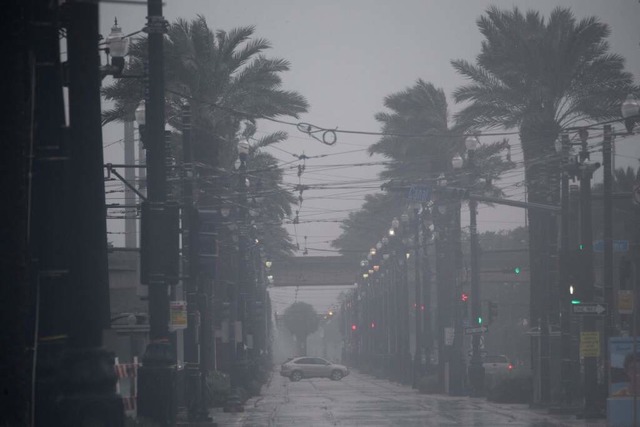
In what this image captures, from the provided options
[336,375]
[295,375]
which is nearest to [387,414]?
[295,375]

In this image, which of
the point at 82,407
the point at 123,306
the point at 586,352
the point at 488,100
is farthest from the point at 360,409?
the point at 82,407

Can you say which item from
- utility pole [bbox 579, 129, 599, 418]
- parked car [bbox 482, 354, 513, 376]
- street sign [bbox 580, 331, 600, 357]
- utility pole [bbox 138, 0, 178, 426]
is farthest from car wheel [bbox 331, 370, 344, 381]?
utility pole [bbox 138, 0, 178, 426]

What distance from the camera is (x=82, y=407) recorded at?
1076 centimetres

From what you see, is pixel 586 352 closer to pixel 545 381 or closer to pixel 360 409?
pixel 545 381

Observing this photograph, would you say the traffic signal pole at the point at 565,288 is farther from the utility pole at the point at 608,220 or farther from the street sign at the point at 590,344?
the street sign at the point at 590,344

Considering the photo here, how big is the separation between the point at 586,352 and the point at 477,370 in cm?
1933

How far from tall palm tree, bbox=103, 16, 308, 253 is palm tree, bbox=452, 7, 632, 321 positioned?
7160mm

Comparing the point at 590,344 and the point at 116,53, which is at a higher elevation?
the point at 116,53

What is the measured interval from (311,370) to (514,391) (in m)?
43.2

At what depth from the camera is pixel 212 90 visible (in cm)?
4225

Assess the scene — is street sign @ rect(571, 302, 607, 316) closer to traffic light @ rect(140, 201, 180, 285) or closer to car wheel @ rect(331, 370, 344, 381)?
traffic light @ rect(140, 201, 180, 285)

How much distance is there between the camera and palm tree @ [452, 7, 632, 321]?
41.9m

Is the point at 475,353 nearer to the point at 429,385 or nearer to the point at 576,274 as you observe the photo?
the point at 429,385

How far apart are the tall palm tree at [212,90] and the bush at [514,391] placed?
11.9 meters
